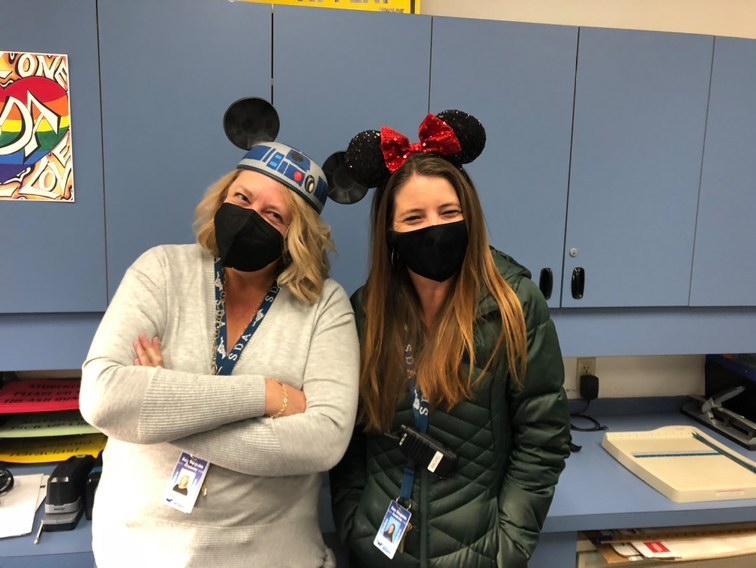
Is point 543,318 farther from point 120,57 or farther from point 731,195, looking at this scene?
point 120,57

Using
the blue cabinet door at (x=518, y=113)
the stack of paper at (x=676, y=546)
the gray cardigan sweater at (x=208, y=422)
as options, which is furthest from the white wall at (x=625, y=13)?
the stack of paper at (x=676, y=546)

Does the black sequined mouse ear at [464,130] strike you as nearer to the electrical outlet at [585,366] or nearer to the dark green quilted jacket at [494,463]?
the dark green quilted jacket at [494,463]

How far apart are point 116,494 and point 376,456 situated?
56cm

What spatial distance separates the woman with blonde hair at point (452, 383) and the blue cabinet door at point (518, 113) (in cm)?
47

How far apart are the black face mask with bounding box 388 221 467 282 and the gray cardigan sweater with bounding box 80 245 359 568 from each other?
213 mm

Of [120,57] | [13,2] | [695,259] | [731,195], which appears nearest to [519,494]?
[695,259]

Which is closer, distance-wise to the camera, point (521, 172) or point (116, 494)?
point (116, 494)

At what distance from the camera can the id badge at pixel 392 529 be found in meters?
1.13

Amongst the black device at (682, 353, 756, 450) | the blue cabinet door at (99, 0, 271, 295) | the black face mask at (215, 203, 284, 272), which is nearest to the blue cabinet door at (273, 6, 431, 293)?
the blue cabinet door at (99, 0, 271, 295)

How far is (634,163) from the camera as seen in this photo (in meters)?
1.71

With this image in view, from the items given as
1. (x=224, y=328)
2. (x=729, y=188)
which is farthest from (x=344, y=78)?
(x=729, y=188)

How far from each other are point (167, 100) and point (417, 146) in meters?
0.78

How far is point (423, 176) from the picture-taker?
112 cm

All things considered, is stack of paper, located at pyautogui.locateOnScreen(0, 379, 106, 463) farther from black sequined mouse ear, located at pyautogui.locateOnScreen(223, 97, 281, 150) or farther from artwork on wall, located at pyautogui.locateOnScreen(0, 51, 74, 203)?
black sequined mouse ear, located at pyautogui.locateOnScreen(223, 97, 281, 150)
